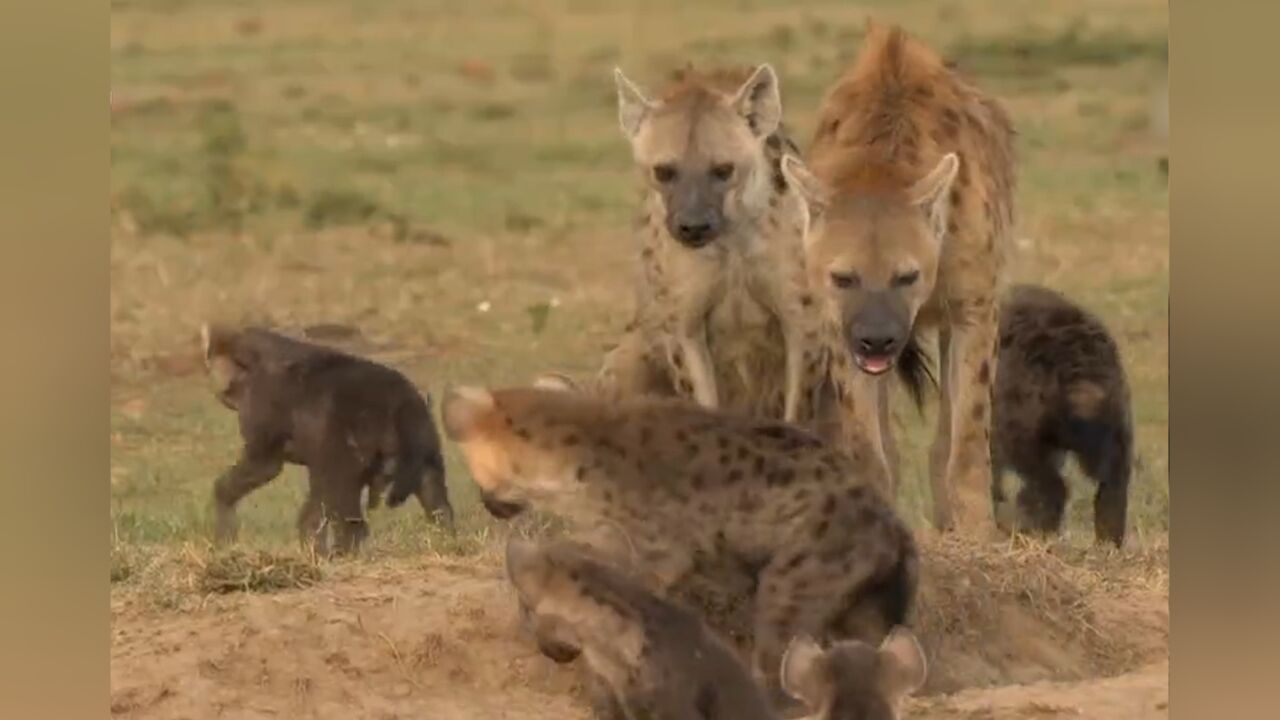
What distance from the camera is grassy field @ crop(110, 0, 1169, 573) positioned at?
6016 millimetres

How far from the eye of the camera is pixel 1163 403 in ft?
19.2

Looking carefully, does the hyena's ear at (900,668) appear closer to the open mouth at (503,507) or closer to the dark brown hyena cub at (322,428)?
the open mouth at (503,507)

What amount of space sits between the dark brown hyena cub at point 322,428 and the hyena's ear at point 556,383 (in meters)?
0.26

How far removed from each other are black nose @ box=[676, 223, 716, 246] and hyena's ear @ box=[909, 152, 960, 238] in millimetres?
402

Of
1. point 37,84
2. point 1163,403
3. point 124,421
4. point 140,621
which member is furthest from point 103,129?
point 1163,403

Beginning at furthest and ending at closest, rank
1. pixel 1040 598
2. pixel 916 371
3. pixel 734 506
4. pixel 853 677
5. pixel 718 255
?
pixel 916 371 < pixel 1040 598 < pixel 718 255 < pixel 734 506 < pixel 853 677

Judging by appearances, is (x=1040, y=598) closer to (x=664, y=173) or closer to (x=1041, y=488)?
(x=1041, y=488)

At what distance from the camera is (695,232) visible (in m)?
5.74

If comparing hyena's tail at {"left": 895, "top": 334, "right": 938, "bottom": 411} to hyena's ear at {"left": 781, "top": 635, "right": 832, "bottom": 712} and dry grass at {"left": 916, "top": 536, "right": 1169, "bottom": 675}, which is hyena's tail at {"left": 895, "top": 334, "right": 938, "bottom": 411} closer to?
dry grass at {"left": 916, "top": 536, "right": 1169, "bottom": 675}

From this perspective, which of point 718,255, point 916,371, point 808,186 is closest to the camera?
point 808,186

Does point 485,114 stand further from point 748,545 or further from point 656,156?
point 748,545

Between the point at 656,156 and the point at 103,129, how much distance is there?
1.09 meters

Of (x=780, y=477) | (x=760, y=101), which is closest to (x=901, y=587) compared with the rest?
(x=780, y=477)

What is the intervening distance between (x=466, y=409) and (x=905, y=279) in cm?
87
